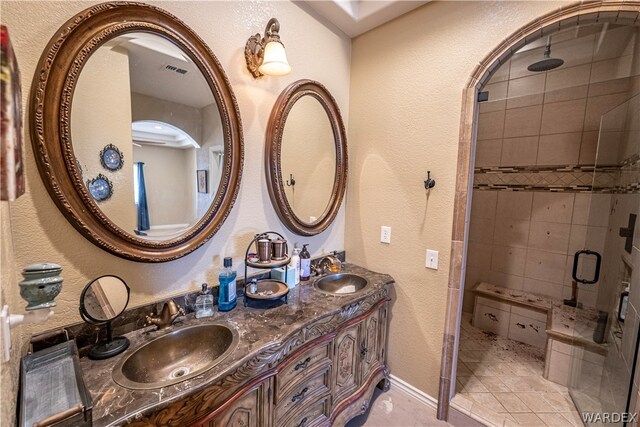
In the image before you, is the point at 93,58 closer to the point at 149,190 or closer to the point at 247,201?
the point at 149,190

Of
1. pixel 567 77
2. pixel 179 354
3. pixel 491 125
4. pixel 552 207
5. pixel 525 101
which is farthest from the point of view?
pixel 491 125

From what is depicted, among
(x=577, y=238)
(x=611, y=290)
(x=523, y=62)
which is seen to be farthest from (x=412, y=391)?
(x=523, y=62)

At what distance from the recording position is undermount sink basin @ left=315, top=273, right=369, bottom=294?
1900 mm

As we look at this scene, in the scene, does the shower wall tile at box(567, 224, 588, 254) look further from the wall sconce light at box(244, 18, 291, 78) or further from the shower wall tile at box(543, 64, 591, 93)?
the wall sconce light at box(244, 18, 291, 78)

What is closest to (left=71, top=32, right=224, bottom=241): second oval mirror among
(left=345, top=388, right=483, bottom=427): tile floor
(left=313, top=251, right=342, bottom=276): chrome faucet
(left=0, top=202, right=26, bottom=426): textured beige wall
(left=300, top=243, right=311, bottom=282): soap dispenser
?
(left=0, top=202, right=26, bottom=426): textured beige wall

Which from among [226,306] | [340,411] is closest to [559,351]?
[340,411]

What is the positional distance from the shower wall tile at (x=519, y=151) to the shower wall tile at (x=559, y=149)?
0.06m

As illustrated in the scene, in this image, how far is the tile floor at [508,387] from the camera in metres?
1.73

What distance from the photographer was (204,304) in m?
1.34

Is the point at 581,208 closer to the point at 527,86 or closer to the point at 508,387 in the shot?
the point at 527,86

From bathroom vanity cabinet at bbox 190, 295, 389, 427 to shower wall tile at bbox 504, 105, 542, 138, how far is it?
2.33 metres

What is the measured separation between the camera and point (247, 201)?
1.61 m

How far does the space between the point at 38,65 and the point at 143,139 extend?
380 mm

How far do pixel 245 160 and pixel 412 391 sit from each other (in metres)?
1.99
